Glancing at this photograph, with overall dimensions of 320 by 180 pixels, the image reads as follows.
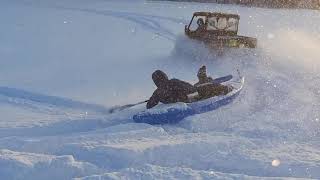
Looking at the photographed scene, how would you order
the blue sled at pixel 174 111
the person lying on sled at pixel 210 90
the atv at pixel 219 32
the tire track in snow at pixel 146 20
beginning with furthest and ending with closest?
the tire track in snow at pixel 146 20 < the atv at pixel 219 32 < the person lying on sled at pixel 210 90 < the blue sled at pixel 174 111

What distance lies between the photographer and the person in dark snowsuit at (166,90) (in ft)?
27.6

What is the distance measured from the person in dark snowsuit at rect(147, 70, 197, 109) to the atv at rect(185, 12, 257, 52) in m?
6.72

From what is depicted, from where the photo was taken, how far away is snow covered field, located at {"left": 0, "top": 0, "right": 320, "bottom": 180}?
214 inches

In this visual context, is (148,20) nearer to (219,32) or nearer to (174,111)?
(219,32)

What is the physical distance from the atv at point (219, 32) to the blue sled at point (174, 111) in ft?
20.7

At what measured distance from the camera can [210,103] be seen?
873cm

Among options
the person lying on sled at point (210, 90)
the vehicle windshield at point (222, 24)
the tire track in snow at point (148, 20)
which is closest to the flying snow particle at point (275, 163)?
the person lying on sled at point (210, 90)

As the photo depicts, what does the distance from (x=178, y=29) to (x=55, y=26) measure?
5644mm

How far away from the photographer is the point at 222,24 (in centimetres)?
1650

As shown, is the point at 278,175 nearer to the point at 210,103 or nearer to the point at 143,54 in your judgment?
the point at 210,103

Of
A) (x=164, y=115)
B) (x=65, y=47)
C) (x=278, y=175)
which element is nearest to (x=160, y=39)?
(x=65, y=47)

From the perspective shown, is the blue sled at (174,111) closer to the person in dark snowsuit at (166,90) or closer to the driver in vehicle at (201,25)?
the person in dark snowsuit at (166,90)

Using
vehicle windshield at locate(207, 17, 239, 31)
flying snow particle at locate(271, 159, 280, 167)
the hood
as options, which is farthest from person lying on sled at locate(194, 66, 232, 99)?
vehicle windshield at locate(207, 17, 239, 31)

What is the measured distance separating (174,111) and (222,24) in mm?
9083
